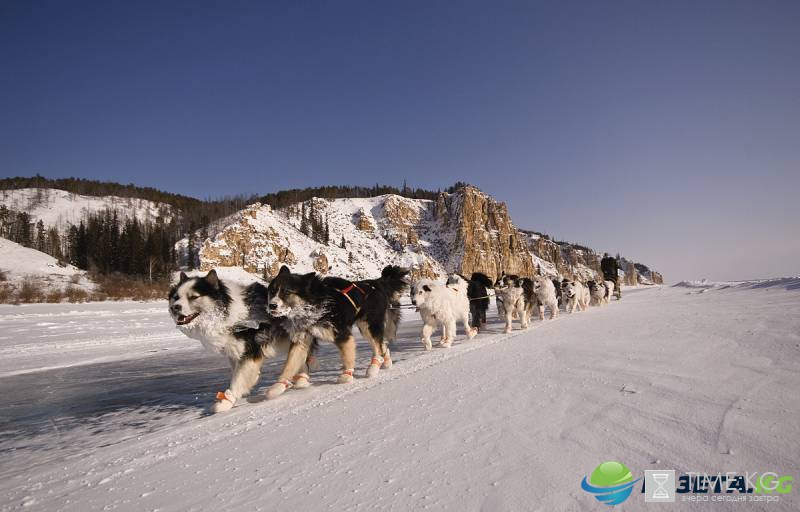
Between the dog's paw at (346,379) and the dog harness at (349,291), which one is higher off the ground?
the dog harness at (349,291)

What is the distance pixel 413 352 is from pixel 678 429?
19.3 feet

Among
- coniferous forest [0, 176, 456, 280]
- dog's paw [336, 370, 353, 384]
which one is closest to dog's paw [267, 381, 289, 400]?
dog's paw [336, 370, 353, 384]

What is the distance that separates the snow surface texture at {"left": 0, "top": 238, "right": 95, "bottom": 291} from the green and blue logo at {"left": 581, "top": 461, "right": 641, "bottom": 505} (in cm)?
4551

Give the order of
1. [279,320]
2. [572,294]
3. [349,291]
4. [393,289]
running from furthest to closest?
[572,294], [393,289], [349,291], [279,320]

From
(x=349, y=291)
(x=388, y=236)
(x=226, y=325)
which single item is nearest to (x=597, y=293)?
(x=349, y=291)

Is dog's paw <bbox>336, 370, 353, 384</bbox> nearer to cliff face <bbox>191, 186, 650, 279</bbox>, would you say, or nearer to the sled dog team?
the sled dog team

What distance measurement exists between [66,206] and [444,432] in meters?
159

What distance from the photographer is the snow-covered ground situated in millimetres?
2002

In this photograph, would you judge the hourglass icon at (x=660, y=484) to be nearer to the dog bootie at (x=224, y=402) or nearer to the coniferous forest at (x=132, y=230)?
the dog bootie at (x=224, y=402)

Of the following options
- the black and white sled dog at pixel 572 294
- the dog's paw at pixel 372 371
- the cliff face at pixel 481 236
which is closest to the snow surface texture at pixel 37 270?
the dog's paw at pixel 372 371

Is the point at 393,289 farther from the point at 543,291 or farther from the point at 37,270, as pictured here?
the point at 37,270

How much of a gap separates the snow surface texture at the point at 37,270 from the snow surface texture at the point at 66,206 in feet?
218

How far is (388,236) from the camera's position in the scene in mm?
114625

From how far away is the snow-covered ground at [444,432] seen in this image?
200cm
